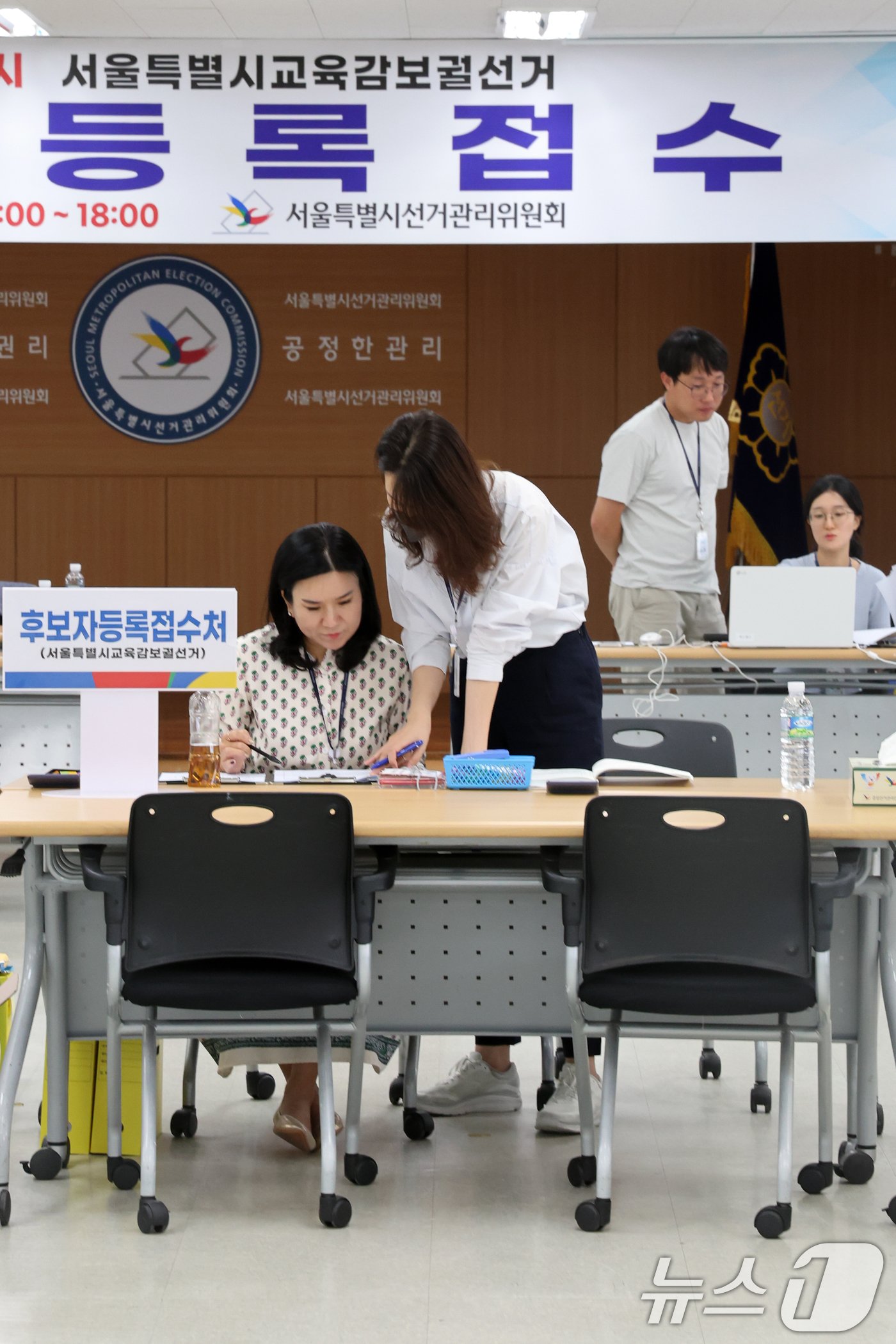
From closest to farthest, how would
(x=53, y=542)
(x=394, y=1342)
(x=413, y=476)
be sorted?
(x=394, y=1342), (x=413, y=476), (x=53, y=542)

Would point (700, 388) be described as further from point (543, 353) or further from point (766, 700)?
point (543, 353)

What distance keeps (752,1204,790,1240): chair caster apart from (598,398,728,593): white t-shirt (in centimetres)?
292

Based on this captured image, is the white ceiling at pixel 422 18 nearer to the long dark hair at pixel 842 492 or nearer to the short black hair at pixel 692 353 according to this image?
the short black hair at pixel 692 353

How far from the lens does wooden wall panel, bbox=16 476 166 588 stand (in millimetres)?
8133

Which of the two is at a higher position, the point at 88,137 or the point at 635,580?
the point at 88,137

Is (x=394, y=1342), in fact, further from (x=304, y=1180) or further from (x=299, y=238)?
(x=299, y=238)

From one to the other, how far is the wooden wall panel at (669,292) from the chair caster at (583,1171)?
583cm

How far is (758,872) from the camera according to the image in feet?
8.23

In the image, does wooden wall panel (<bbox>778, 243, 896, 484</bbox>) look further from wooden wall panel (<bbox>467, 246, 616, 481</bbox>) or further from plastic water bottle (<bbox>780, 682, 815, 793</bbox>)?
plastic water bottle (<bbox>780, 682, 815, 793</bbox>)

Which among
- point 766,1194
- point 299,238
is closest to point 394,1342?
point 766,1194

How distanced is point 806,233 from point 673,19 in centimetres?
86

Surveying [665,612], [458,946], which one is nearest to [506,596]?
[458,946]

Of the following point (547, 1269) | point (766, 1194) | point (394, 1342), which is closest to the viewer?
point (394, 1342)

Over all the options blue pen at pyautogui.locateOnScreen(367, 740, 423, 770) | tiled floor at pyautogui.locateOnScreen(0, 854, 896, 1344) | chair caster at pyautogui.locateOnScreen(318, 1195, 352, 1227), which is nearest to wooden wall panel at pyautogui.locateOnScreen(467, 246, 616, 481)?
blue pen at pyautogui.locateOnScreen(367, 740, 423, 770)
